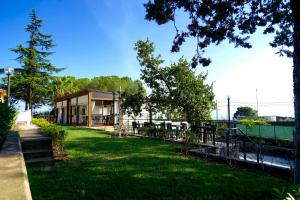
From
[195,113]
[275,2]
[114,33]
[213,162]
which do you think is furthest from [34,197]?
[195,113]

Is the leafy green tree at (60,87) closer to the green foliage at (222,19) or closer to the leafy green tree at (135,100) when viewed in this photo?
the leafy green tree at (135,100)

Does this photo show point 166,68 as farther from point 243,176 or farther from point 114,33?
point 243,176

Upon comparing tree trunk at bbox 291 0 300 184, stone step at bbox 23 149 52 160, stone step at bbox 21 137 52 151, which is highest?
tree trunk at bbox 291 0 300 184

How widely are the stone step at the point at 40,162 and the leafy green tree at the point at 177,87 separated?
10005mm

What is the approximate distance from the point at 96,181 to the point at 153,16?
12.4 feet

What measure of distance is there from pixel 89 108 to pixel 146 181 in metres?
20.2

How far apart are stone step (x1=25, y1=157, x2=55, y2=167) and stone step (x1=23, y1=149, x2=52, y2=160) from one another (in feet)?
0.48

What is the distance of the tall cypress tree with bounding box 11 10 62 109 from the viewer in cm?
3541

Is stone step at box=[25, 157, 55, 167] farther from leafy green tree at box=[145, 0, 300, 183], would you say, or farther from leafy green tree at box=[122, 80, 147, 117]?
leafy green tree at box=[122, 80, 147, 117]

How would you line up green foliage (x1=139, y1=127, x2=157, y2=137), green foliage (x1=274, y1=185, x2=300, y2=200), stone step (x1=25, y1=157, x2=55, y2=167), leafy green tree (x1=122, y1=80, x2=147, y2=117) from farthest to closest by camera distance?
leafy green tree (x1=122, y1=80, x2=147, y2=117), green foliage (x1=139, y1=127, x2=157, y2=137), stone step (x1=25, y1=157, x2=55, y2=167), green foliage (x1=274, y1=185, x2=300, y2=200)

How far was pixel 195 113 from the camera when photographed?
1602 cm

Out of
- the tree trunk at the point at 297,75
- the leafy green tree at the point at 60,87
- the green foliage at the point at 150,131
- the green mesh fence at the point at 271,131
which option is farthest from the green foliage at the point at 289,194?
the leafy green tree at the point at 60,87

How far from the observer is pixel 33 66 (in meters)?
36.4

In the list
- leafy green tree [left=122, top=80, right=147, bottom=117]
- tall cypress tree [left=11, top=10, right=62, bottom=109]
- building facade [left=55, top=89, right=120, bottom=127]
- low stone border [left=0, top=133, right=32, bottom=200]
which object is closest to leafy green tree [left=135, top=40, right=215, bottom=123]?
leafy green tree [left=122, top=80, right=147, bottom=117]
